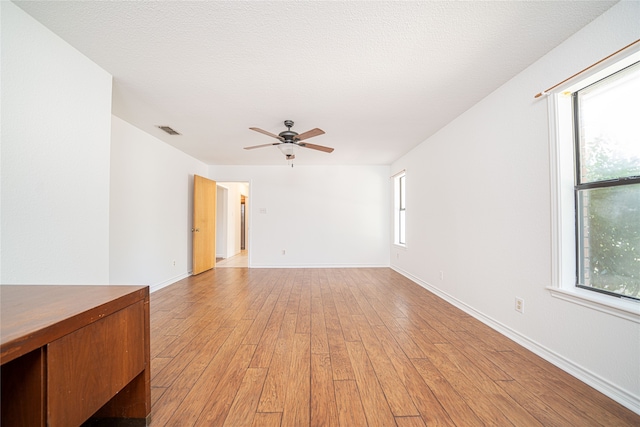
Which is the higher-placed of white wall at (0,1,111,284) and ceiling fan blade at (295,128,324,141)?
ceiling fan blade at (295,128,324,141)

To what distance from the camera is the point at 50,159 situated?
1.70 meters

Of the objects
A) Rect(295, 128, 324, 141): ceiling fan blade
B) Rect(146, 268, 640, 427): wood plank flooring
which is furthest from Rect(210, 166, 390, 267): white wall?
Rect(295, 128, 324, 141): ceiling fan blade

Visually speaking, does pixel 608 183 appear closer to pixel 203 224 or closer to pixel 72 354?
pixel 72 354

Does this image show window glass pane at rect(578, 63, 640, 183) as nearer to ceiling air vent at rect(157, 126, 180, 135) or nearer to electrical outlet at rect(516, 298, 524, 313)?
electrical outlet at rect(516, 298, 524, 313)

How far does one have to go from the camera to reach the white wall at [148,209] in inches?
127

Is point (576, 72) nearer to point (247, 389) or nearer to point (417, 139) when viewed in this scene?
point (417, 139)

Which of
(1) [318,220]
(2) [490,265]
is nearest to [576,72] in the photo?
(2) [490,265]

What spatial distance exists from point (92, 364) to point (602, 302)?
2.72m

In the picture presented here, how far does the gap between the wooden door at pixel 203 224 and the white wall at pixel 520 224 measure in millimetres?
4380

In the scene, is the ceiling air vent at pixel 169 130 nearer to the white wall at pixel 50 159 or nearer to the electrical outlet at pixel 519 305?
the white wall at pixel 50 159

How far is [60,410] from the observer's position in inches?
33.9

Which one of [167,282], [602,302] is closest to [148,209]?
[167,282]

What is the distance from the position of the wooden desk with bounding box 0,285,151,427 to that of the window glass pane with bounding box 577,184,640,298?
283cm

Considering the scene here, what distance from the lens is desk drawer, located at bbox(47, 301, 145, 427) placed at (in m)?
0.86
